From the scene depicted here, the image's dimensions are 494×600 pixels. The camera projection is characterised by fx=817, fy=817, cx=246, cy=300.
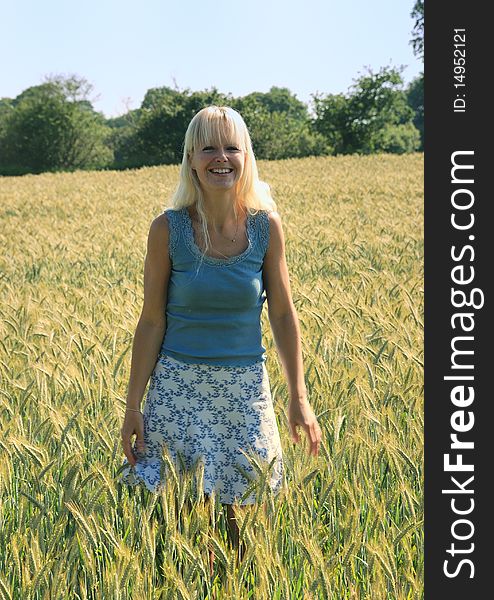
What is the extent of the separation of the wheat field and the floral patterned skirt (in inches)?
3.2

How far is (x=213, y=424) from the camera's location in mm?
2150

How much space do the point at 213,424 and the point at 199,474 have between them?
0.17 meters

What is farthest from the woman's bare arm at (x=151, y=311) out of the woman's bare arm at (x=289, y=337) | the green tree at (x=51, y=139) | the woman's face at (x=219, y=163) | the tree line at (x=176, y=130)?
the green tree at (x=51, y=139)

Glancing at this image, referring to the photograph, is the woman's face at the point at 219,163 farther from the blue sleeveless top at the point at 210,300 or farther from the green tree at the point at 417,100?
the green tree at the point at 417,100

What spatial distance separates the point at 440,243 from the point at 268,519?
0.98 metres

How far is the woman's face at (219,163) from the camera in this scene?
206 centimetres

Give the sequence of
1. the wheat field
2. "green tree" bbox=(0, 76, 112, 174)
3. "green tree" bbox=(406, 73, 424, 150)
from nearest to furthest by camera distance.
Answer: the wheat field
"green tree" bbox=(0, 76, 112, 174)
"green tree" bbox=(406, 73, 424, 150)

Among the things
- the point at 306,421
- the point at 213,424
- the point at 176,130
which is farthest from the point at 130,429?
the point at 176,130

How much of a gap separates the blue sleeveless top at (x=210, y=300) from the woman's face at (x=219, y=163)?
5.1 inches

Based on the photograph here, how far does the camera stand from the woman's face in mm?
2061

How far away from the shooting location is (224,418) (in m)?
2.15

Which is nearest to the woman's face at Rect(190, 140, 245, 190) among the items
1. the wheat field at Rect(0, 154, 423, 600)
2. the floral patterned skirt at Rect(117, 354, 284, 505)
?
the floral patterned skirt at Rect(117, 354, 284, 505)

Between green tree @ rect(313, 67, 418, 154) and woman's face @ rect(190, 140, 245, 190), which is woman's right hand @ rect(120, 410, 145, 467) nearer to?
woman's face @ rect(190, 140, 245, 190)

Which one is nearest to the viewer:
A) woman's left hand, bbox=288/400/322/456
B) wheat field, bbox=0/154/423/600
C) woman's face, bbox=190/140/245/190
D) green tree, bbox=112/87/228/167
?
wheat field, bbox=0/154/423/600
